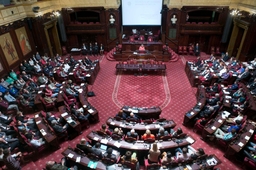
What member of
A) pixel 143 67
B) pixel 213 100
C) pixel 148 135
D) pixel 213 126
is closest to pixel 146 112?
pixel 148 135

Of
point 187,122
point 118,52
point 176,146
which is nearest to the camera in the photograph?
point 176,146

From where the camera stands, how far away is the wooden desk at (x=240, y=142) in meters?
6.43

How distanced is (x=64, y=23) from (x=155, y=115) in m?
13.3

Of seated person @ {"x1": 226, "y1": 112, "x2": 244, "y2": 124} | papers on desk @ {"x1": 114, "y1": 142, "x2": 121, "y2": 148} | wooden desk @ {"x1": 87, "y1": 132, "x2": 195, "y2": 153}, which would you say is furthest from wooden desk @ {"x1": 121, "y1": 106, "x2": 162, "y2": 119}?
seated person @ {"x1": 226, "y1": 112, "x2": 244, "y2": 124}

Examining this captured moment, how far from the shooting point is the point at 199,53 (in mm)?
16672

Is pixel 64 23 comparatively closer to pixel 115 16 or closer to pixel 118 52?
pixel 115 16

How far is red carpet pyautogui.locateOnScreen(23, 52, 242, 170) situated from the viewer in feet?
23.4

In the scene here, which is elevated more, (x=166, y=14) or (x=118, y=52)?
(x=166, y=14)

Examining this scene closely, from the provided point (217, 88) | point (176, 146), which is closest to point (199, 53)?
point (217, 88)

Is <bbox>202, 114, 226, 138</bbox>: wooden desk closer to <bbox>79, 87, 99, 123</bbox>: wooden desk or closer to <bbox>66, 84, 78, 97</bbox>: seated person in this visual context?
<bbox>79, 87, 99, 123</bbox>: wooden desk

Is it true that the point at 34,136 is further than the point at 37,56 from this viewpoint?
No

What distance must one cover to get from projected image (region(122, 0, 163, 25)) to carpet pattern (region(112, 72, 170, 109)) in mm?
6617

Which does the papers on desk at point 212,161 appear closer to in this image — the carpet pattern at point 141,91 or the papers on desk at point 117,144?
the papers on desk at point 117,144

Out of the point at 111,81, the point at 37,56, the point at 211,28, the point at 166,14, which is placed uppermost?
the point at 166,14
